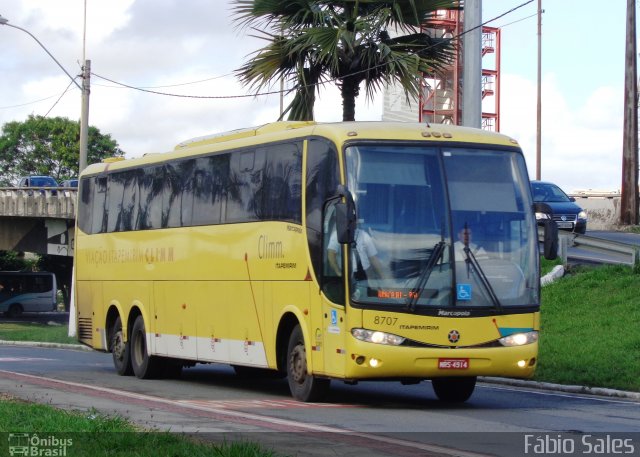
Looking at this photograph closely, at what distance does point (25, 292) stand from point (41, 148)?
2269cm

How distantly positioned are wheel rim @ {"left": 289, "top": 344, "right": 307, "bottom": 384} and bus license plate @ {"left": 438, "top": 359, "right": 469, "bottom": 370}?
6.13 ft

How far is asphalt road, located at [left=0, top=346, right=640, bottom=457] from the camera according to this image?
11.0m

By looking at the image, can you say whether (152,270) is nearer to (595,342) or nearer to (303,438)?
(595,342)

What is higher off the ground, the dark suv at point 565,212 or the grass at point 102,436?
the dark suv at point 565,212

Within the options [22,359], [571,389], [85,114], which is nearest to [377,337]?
[571,389]

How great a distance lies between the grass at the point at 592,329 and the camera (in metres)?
18.5

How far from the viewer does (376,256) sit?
14.5m

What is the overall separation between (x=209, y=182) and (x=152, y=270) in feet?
8.43

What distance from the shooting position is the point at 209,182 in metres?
18.7

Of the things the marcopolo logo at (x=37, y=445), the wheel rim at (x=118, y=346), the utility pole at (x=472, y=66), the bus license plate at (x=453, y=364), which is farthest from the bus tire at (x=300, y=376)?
the utility pole at (x=472, y=66)

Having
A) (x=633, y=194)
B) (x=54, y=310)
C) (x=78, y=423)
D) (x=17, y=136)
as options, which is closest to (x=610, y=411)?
(x=78, y=423)

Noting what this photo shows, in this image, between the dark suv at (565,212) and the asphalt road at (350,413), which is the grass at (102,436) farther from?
the dark suv at (565,212)

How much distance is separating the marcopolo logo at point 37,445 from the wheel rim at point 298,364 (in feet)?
18.4

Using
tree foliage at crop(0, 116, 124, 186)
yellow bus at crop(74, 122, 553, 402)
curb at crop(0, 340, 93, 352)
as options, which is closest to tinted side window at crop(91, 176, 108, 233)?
yellow bus at crop(74, 122, 553, 402)
